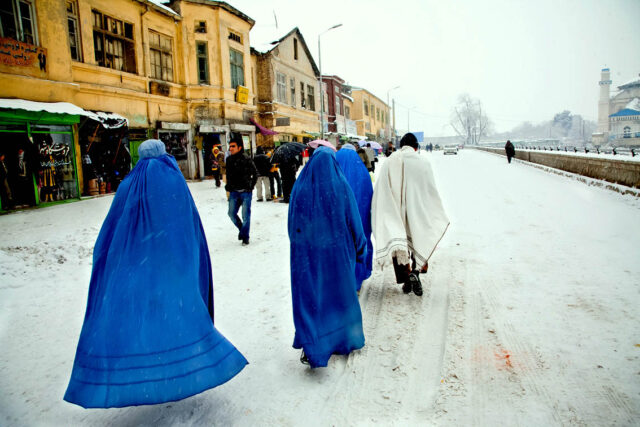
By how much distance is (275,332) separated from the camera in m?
3.94

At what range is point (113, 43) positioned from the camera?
15867 millimetres

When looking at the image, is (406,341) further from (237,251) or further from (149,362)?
(237,251)

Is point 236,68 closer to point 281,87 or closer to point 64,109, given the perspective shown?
point 281,87

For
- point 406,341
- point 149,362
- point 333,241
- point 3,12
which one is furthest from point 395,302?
point 3,12

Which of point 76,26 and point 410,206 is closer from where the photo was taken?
point 410,206

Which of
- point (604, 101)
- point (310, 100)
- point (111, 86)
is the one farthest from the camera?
point (604, 101)

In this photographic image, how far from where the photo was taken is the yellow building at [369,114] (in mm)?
56594

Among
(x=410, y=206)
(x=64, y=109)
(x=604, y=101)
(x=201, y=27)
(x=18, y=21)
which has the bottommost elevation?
(x=410, y=206)

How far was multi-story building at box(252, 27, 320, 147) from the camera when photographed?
85.8 ft

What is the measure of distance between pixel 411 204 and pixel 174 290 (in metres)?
2.87

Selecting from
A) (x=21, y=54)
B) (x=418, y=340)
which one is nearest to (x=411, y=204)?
(x=418, y=340)

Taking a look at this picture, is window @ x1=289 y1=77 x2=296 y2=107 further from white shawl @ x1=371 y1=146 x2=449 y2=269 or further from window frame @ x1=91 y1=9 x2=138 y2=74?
white shawl @ x1=371 y1=146 x2=449 y2=269

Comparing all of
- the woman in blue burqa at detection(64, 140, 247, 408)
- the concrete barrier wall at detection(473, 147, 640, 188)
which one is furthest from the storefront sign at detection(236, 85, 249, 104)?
the woman in blue burqa at detection(64, 140, 247, 408)

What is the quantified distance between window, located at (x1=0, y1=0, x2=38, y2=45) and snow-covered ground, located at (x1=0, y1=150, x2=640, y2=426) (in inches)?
280
